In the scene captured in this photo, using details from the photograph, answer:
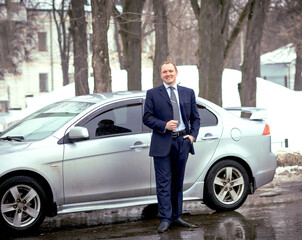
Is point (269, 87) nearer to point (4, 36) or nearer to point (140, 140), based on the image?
point (4, 36)

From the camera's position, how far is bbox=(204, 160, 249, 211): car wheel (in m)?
9.16

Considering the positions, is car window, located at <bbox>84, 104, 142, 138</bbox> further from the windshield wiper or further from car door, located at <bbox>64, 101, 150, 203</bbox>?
the windshield wiper

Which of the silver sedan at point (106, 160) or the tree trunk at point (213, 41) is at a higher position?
the tree trunk at point (213, 41)

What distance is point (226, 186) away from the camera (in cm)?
927

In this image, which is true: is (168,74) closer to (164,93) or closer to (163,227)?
(164,93)

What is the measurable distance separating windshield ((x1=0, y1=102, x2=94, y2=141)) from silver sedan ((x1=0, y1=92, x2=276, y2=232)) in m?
0.02

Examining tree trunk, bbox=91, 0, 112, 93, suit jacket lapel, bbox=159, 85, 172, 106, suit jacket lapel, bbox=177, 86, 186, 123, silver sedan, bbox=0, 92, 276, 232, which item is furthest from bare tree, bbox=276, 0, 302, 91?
suit jacket lapel, bbox=159, 85, 172, 106

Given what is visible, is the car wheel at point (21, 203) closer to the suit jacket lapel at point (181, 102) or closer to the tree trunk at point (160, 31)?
the suit jacket lapel at point (181, 102)

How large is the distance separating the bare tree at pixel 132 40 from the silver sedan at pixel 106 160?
30.9ft

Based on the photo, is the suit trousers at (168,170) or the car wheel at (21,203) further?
the suit trousers at (168,170)

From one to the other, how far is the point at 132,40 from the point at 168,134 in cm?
1110

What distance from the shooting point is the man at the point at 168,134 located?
26.1 ft

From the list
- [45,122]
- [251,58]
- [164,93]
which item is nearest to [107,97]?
[45,122]

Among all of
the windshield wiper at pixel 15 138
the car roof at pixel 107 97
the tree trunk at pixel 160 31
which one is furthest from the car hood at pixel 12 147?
the tree trunk at pixel 160 31
